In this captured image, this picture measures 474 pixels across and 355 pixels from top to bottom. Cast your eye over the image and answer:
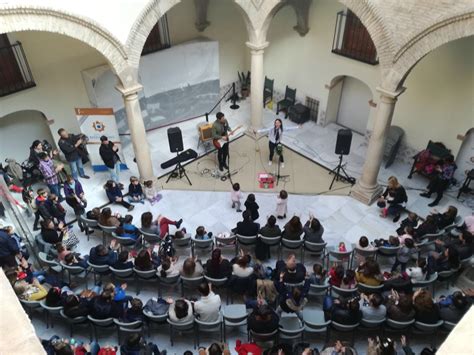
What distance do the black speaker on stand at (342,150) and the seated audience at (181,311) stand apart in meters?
5.84

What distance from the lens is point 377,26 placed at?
8.97 m

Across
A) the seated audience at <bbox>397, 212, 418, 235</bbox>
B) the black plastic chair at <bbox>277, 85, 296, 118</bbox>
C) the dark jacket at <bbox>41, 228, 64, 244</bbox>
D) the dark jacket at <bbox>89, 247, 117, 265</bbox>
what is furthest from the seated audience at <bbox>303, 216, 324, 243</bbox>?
the black plastic chair at <bbox>277, 85, 296, 118</bbox>

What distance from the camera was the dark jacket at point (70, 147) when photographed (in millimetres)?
10961

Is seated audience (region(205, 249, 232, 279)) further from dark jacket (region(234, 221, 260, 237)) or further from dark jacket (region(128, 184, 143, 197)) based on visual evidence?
dark jacket (region(128, 184, 143, 197))

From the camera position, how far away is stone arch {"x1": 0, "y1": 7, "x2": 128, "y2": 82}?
764 cm

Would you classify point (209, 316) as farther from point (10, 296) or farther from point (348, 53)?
point (348, 53)

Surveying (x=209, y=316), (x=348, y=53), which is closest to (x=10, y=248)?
(x=209, y=316)

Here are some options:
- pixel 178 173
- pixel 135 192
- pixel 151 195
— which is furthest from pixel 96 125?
pixel 178 173

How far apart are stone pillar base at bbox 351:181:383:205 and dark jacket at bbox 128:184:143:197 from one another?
5638 mm

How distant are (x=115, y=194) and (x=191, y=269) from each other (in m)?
3.80

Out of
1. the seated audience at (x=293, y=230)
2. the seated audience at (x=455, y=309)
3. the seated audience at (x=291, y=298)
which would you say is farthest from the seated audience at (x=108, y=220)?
the seated audience at (x=455, y=309)

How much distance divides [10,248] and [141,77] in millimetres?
6923

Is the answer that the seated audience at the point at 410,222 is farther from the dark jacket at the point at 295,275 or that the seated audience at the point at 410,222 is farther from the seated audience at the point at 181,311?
the seated audience at the point at 181,311

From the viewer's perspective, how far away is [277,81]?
601 inches
